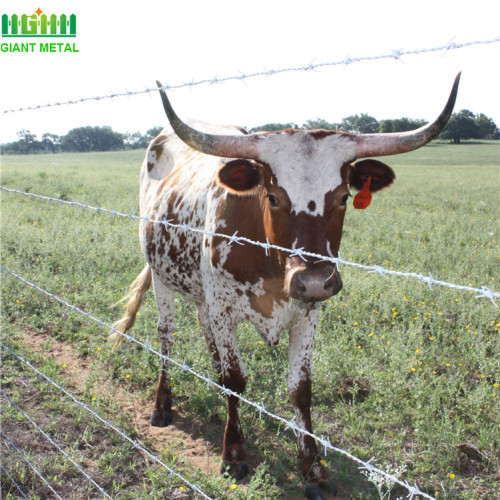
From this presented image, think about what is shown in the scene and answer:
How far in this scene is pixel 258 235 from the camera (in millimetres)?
2990

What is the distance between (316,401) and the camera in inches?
150

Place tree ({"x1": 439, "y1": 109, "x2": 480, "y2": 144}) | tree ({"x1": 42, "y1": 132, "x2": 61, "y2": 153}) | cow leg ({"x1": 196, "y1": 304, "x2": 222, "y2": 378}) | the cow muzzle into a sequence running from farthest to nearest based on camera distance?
1. tree ({"x1": 42, "y1": 132, "x2": 61, "y2": 153})
2. tree ({"x1": 439, "y1": 109, "x2": 480, "y2": 144})
3. cow leg ({"x1": 196, "y1": 304, "x2": 222, "y2": 378})
4. the cow muzzle

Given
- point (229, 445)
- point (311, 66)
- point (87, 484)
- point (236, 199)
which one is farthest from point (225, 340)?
point (311, 66)

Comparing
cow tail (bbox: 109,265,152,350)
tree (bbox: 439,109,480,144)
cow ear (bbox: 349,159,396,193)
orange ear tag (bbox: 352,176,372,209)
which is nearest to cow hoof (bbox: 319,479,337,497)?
orange ear tag (bbox: 352,176,372,209)

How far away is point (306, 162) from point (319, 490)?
198cm

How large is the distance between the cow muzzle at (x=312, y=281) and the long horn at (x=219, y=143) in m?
0.71

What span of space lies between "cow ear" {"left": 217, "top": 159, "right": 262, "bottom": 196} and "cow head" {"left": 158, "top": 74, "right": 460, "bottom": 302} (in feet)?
0.05

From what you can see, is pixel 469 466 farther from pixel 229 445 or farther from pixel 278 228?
pixel 278 228

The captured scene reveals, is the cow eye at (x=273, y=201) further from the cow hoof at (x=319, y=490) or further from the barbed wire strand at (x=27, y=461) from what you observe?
the barbed wire strand at (x=27, y=461)

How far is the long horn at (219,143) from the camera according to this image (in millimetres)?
2496

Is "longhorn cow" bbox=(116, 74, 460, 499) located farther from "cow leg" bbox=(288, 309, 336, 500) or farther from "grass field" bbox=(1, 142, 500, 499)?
"grass field" bbox=(1, 142, 500, 499)

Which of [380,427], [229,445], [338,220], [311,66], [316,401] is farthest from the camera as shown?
[316,401]

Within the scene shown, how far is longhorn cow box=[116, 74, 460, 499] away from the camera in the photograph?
8.08 feet

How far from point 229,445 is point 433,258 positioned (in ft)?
15.5
